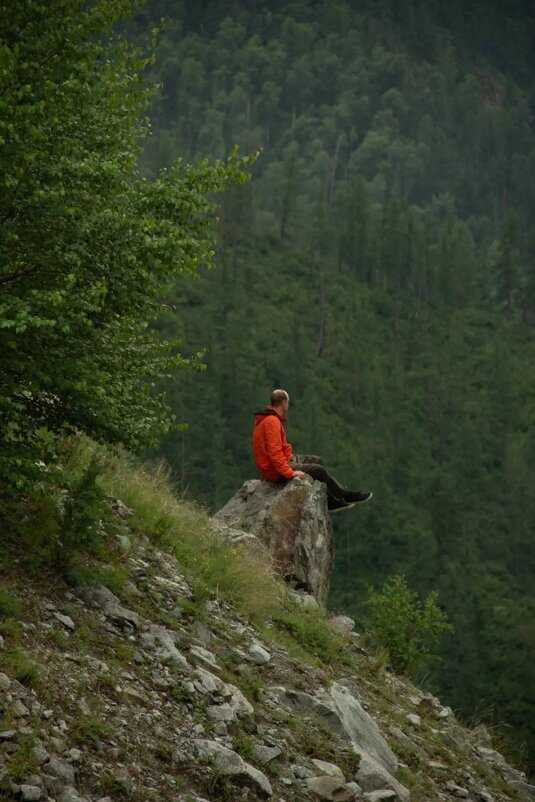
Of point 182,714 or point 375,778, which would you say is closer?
point 182,714

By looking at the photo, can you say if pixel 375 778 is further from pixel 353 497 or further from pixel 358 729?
pixel 353 497

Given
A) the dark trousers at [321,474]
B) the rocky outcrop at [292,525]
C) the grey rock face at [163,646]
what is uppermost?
the dark trousers at [321,474]

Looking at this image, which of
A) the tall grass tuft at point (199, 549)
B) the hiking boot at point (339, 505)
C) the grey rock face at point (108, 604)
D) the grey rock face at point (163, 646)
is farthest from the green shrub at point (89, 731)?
the hiking boot at point (339, 505)

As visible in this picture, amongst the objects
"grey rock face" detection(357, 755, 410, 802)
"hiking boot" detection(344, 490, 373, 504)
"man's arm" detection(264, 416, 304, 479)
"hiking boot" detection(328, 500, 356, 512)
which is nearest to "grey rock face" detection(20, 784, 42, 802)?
"grey rock face" detection(357, 755, 410, 802)

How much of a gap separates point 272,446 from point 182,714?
6.39 m

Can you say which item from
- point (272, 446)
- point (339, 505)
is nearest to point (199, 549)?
point (272, 446)

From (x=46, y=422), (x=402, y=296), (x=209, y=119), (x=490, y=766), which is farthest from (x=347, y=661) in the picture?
(x=209, y=119)

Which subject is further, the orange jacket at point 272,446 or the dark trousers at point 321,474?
the dark trousers at point 321,474

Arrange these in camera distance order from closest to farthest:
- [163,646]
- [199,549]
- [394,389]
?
[163,646] → [199,549] → [394,389]

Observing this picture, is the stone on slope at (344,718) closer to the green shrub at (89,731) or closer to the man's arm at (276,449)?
the green shrub at (89,731)

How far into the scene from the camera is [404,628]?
13.9 m

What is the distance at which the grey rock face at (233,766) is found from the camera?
6848 millimetres

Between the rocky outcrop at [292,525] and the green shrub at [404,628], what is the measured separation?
1.05 metres

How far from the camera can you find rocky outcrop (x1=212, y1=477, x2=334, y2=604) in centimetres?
1282
